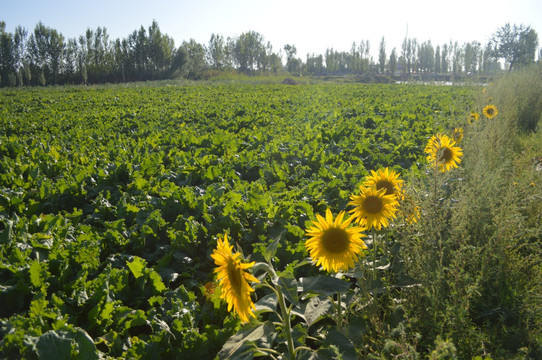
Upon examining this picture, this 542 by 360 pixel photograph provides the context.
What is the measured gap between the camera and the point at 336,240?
1.84 meters

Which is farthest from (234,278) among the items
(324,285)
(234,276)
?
(324,285)

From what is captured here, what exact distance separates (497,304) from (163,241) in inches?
111

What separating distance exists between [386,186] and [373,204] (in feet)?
1.22

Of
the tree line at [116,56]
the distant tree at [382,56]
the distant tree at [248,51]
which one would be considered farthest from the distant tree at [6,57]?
the distant tree at [382,56]

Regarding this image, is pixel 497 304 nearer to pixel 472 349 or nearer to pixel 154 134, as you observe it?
pixel 472 349

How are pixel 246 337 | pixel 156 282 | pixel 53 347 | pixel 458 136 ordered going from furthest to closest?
1. pixel 458 136
2. pixel 156 282
3. pixel 246 337
4. pixel 53 347

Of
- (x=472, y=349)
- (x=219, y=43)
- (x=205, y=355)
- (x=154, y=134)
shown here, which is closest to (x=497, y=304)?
(x=472, y=349)

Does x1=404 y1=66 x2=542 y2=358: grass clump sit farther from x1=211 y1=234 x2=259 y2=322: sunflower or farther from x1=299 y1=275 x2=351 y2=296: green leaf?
x1=211 y1=234 x2=259 y2=322: sunflower

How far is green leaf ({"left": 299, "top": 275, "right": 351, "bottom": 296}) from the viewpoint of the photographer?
1.77m

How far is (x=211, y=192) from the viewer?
4.11 m

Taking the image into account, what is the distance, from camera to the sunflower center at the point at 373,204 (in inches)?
84.7

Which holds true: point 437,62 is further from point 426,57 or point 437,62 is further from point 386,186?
point 386,186

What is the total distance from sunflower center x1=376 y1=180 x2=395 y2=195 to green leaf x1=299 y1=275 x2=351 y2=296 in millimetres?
855

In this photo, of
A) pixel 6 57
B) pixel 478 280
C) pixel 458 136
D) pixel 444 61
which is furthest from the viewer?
pixel 444 61
